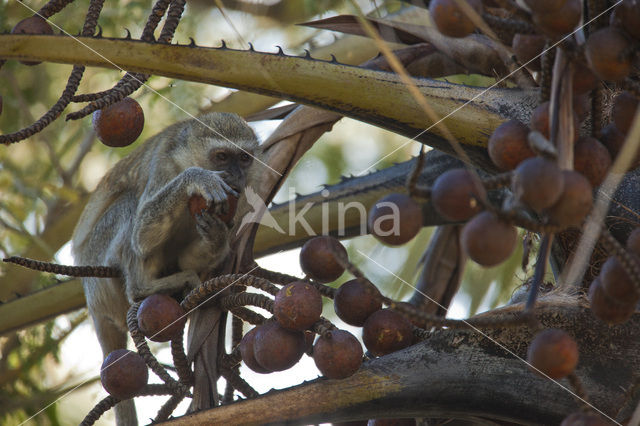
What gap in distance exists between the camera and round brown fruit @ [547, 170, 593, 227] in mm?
878

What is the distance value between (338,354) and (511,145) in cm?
52

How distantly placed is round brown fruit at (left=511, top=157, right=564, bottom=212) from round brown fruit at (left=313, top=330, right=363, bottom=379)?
59cm

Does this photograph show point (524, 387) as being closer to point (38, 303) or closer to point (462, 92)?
point (462, 92)

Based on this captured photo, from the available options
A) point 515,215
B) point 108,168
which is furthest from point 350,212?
point 108,168

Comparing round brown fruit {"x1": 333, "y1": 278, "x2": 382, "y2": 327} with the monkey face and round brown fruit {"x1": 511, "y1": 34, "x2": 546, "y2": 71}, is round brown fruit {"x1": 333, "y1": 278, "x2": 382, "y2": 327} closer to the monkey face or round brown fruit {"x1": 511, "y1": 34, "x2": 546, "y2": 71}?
round brown fruit {"x1": 511, "y1": 34, "x2": 546, "y2": 71}

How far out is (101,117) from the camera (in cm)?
149

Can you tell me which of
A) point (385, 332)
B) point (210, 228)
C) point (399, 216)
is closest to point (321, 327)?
point (385, 332)

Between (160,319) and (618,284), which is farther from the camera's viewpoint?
(160,319)

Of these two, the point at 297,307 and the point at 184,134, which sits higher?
the point at 184,134

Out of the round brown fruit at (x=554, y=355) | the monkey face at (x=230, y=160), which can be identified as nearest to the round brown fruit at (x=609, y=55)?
the round brown fruit at (x=554, y=355)

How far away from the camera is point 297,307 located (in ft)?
4.58

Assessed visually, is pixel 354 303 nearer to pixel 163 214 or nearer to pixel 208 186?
pixel 208 186

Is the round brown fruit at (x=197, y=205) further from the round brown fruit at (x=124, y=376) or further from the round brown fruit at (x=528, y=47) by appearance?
the round brown fruit at (x=528, y=47)

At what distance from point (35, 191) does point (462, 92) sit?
2240mm
